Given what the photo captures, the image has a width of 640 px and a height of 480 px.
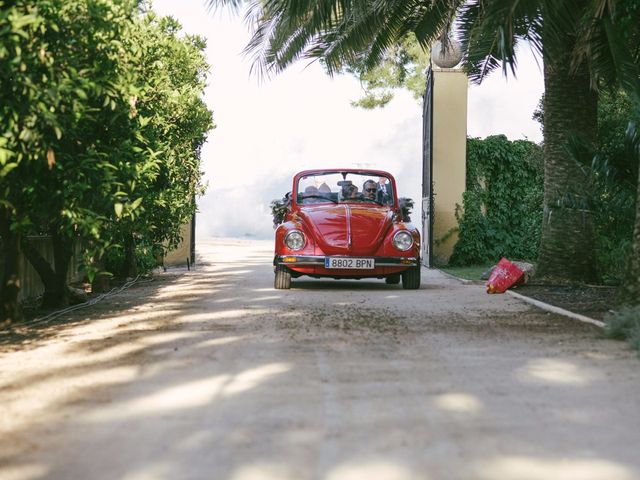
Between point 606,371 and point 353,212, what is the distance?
6.94 m

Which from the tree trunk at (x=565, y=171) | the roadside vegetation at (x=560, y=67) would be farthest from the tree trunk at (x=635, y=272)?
the tree trunk at (x=565, y=171)

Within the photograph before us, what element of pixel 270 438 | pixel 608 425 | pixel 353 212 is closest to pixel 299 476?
pixel 270 438

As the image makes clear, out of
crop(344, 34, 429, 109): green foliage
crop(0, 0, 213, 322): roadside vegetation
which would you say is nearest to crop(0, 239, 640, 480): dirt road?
crop(0, 0, 213, 322): roadside vegetation

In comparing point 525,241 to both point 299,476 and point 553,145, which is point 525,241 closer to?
point 553,145

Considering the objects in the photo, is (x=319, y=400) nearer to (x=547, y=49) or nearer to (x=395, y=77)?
(x=547, y=49)

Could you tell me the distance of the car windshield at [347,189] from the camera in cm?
1254

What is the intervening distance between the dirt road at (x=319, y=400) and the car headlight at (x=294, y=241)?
343cm

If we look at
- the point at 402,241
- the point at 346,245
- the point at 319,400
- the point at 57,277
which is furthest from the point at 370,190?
the point at 319,400

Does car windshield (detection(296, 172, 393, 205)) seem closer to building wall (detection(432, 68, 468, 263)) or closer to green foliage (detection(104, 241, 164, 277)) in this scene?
green foliage (detection(104, 241, 164, 277))

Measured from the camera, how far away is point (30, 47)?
18.3ft

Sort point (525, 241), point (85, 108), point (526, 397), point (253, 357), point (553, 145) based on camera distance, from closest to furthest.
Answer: point (526, 397), point (253, 357), point (85, 108), point (553, 145), point (525, 241)

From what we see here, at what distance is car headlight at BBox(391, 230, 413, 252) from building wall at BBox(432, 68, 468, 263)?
5.67m

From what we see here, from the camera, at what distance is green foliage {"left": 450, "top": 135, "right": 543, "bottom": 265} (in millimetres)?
16766

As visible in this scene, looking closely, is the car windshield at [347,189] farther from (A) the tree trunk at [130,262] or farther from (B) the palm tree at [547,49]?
(A) the tree trunk at [130,262]
